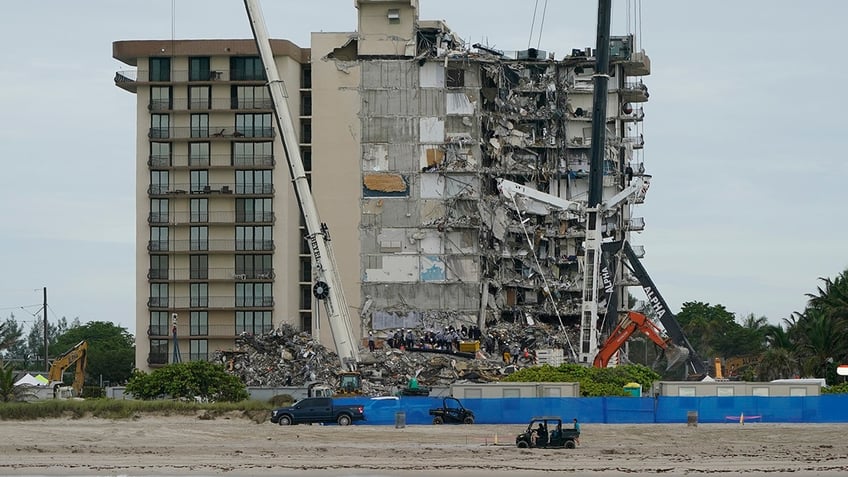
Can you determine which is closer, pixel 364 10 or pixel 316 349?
pixel 316 349

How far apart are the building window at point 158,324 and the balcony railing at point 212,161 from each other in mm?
11292

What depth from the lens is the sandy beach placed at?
49.9 meters

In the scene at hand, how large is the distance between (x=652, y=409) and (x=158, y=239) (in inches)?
2294

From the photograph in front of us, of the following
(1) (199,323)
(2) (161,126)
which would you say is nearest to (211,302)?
(1) (199,323)

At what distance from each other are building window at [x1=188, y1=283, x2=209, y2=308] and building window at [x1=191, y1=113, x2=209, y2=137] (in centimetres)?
1145

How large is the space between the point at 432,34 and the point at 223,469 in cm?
7420

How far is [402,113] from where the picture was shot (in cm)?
11775

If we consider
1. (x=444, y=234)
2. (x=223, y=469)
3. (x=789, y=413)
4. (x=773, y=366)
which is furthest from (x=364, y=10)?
(x=223, y=469)

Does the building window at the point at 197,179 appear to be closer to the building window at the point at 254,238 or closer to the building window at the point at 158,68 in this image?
the building window at the point at 254,238

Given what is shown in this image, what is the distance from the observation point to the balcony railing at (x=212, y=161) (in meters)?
120

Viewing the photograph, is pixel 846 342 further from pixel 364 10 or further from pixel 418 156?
pixel 364 10

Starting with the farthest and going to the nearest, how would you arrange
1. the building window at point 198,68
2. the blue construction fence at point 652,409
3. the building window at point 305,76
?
the building window at point 305,76, the building window at point 198,68, the blue construction fence at point 652,409

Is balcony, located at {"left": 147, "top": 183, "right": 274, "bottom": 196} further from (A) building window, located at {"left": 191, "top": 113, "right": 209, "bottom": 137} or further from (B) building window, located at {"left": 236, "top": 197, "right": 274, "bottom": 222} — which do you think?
(A) building window, located at {"left": 191, "top": 113, "right": 209, "bottom": 137}

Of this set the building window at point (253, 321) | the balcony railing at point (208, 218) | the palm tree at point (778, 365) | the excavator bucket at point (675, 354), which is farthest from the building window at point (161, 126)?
the palm tree at point (778, 365)
